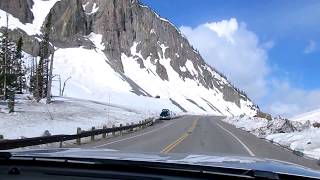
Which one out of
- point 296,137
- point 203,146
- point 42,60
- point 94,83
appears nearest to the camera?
point 203,146

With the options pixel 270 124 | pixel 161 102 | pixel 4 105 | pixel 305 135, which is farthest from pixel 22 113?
pixel 161 102

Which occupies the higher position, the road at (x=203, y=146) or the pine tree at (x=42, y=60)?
the pine tree at (x=42, y=60)

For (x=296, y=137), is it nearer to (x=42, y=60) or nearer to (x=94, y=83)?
(x=42, y=60)

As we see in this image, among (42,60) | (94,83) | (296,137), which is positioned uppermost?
(94,83)

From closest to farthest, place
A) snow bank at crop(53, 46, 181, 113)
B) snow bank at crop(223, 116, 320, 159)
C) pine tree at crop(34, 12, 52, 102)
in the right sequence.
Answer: snow bank at crop(223, 116, 320, 159)
pine tree at crop(34, 12, 52, 102)
snow bank at crop(53, 46, 181, 113)

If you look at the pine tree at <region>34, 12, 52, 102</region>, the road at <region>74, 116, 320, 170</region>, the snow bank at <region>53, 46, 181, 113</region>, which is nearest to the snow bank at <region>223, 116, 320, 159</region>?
the road at <region>74, 116, 320, 170</region>

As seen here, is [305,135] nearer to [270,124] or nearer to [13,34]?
[270,124]

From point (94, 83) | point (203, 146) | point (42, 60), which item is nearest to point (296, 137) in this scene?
point (203, 146)

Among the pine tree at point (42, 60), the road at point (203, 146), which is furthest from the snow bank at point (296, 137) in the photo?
the pine tree at point (42, 60)

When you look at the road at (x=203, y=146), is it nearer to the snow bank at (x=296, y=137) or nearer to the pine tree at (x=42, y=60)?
the snow bank at (x=296, y=137)

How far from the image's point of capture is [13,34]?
18925 cm

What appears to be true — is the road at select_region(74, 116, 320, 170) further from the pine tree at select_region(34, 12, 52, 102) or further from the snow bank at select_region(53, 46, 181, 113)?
the snow bank at select_region(53, 46, 181, 113)

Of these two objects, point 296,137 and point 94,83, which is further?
point 94,83

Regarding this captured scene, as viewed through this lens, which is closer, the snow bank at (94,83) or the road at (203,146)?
the road at (203,146)
